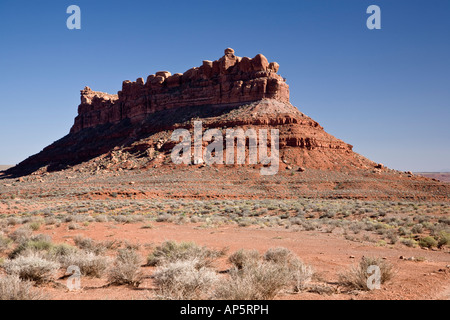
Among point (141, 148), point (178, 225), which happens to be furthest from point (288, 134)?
point (178, 225)

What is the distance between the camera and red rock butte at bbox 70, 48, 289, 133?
6506cm

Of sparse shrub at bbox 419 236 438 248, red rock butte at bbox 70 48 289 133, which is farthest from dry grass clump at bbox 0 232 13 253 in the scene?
red rock butte at bbox 70 48 289 133

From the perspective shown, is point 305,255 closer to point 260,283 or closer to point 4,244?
point 260,283

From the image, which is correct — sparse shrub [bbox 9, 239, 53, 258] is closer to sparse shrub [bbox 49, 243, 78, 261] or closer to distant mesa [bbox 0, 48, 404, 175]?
sparse shrub [bbox 49, 243, 78, 261]

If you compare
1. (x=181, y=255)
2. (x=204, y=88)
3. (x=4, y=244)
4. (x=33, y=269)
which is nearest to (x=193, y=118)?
(x=204, y=88)

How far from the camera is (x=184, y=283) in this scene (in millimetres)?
5074

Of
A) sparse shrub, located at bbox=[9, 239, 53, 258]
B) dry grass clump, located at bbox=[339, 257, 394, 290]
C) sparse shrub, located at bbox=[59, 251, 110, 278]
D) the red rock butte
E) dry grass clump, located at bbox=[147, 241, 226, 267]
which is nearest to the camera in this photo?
dry grass clump, located at bbox=[339, 257, 394, 290]

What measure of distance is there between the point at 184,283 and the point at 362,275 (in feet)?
11.4

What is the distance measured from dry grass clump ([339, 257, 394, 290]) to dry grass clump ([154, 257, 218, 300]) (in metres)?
2.68

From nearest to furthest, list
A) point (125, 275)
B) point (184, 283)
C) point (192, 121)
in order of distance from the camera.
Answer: point (184, 283), point (125, 275), point (192, 121)

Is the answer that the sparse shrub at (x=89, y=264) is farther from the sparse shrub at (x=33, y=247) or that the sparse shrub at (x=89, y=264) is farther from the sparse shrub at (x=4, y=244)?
the sparse shrub at (x=4, y=244)

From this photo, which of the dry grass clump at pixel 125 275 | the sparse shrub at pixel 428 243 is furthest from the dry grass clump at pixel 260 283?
the sparse shrub at pixel 428 243

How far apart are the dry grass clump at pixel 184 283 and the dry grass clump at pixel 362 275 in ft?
8.80
